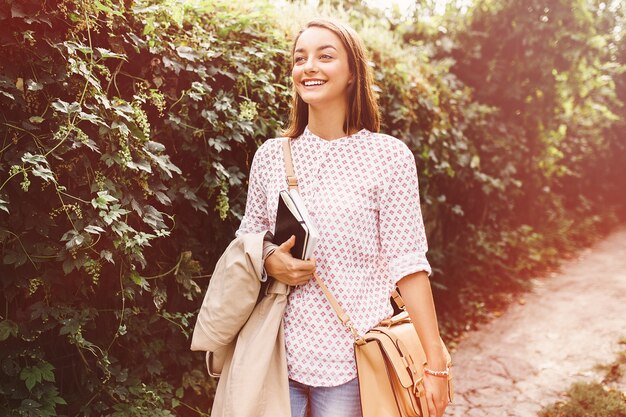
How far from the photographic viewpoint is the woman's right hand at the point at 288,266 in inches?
77.3

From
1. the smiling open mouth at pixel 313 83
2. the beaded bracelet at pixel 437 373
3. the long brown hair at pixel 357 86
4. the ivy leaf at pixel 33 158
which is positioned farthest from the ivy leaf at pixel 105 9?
the beaded bracelet at pixel 437 373

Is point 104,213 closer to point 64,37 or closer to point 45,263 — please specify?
point 45,263

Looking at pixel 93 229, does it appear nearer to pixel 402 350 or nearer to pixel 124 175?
pixel 124 175

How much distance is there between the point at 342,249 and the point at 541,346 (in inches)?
154

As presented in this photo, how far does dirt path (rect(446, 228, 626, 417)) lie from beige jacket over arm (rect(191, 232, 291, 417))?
105 inches

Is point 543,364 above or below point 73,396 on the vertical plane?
below

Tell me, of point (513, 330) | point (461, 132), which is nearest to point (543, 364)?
point (513, 330)

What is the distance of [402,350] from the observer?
1.93m

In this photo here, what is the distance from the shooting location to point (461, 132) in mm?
6098

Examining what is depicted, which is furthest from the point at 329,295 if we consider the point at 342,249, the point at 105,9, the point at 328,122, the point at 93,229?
the point at 105,9

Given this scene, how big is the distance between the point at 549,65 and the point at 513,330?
3157mm

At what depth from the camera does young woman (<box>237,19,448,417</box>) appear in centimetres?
199

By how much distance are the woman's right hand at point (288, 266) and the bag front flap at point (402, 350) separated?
0.90 feet

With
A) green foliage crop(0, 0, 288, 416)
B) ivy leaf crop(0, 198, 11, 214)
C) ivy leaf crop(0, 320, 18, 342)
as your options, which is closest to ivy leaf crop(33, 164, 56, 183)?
green foliage crop(0, 0, 288, 416)
